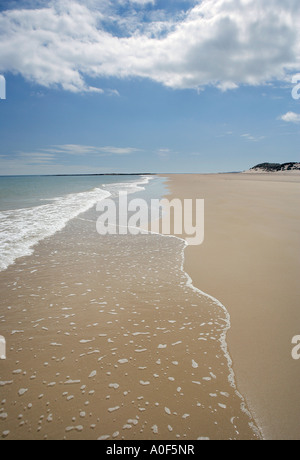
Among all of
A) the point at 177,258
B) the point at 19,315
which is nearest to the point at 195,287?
the point at 177,258

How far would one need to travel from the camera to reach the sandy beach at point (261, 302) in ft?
7.71

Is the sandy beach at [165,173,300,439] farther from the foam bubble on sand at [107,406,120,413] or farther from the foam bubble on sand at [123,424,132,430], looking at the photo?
the foam bubble on sand at [107,406,120,413]

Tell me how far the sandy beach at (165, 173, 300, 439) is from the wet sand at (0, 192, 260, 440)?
21 cm

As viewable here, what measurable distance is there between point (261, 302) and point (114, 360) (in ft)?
8.81

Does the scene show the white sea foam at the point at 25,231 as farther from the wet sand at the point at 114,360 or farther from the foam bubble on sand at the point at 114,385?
the foam bubble on sand at the point at 114,385

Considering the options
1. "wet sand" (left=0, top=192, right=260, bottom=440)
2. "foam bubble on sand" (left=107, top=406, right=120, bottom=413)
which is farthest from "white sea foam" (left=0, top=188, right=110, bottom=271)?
"foam bubble on sand" (left=107, top=406, right=120, bottom=413)

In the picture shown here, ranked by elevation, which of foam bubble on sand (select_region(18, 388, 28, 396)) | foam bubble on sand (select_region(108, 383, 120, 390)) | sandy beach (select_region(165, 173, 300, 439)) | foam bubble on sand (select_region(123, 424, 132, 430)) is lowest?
foam bubble on sand (select_region(123, 424, 132, 430))

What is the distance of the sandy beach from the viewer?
235 centimetres

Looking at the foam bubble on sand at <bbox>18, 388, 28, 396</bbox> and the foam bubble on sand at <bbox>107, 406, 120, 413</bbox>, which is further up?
the foam bubble on sand at <bbox>18, 388, 28, 396</bbox>

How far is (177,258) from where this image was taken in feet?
20.2

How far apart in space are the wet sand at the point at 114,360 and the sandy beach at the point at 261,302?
0.70ft

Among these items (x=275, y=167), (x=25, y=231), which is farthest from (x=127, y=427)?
(x=275, y=167)

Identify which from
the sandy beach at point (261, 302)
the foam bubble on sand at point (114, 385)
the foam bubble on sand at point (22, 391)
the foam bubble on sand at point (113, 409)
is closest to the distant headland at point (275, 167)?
the sandy beach at point (261, 302)
